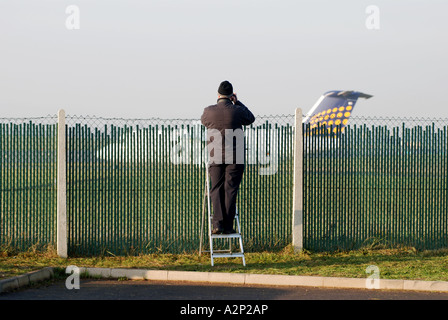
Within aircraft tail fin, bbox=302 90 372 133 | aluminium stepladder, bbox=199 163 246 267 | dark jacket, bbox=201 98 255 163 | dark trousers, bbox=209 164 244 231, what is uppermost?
aircraft tail fin, bbox=302 90 372 133

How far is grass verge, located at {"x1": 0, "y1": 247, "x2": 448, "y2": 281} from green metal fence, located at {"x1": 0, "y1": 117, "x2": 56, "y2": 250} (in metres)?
0.28

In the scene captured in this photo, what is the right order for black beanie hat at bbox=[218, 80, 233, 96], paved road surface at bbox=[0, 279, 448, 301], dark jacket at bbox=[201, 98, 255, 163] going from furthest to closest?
black beanie hat at bbox=[218, 80, 233, 96] < dark jacket at bbox=[201, 98, 255, 163] < paved road surface at bbox=[0, 279, 448, 301]

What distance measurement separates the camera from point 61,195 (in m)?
11.3

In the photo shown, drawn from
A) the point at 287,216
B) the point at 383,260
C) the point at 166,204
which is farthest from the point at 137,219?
the point at 383,260

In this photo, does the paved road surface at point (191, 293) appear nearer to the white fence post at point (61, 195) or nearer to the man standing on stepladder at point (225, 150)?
the man standing on stepladder at point (225, 150)

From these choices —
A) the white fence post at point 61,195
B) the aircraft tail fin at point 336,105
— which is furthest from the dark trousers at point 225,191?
the aircraft tail fin at point 336,105

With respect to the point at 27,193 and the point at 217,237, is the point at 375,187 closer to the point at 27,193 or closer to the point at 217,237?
the point at 217,237

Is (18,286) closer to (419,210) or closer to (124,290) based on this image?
(124,290)

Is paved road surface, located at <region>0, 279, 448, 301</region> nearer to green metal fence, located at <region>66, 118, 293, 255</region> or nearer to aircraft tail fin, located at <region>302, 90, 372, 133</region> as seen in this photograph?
green metal fence, located at <region>66, 118, 293, 255</region>

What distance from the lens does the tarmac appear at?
9.01 meters

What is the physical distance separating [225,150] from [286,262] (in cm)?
217

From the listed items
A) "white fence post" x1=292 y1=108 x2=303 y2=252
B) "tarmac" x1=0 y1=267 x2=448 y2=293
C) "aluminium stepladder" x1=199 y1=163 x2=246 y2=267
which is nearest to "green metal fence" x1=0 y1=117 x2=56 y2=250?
"tarmac" x1=0 y1=267 x2=448 y2=293

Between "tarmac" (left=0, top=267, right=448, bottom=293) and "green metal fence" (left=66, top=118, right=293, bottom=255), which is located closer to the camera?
"tarmac" (left=0, top=267, right=448, bottom=293)
